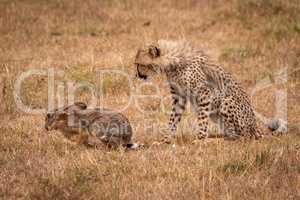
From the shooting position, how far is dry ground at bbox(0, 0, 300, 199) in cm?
631

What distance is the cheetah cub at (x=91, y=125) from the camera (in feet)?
24.8

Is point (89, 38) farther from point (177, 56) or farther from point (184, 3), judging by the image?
point (177, 56)

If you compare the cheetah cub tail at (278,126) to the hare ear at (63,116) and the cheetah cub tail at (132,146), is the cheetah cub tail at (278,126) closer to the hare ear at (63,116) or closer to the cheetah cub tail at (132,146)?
the cheetah cub tail at (132,146)

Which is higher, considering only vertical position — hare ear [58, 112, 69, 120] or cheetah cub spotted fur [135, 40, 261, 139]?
cheetah cub spotted fur [135, 40, 261, 139]

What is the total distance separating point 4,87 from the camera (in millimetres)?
10117

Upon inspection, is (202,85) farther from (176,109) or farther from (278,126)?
(278,126)

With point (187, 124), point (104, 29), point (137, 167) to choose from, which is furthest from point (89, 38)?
point (137, 167)

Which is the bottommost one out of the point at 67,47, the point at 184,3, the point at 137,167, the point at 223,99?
the point at 137,167

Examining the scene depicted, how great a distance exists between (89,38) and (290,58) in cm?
395

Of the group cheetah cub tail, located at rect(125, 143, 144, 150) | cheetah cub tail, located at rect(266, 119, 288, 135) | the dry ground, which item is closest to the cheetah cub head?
the dry ground

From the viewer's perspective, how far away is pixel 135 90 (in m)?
10.6

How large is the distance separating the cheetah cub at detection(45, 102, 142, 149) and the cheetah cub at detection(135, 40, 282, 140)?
90 cm

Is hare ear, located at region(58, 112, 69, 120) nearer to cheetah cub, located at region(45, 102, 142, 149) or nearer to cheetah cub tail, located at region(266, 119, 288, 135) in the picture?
cheetah cub, located at region(45, 102, 142, 149)

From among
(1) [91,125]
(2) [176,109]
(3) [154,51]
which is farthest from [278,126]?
(1) [91,125]
